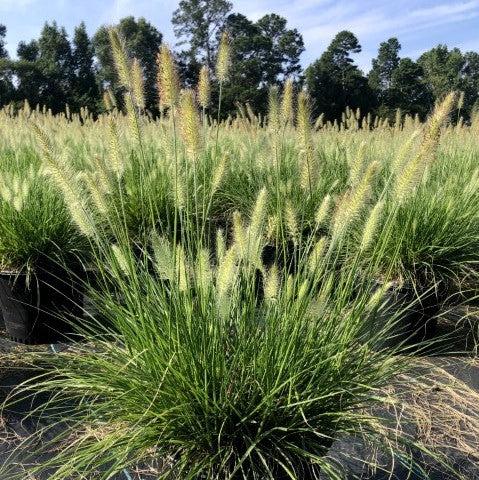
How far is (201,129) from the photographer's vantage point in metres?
1.71

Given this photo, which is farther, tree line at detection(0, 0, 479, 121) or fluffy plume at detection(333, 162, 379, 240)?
tree line at detection(0, 0, 479, 121)

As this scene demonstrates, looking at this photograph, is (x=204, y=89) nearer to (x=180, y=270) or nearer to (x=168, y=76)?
(x=168, y=76)

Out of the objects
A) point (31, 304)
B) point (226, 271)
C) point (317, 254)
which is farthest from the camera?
point (31, 304)

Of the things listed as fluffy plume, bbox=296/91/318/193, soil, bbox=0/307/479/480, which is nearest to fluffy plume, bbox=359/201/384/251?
fluffy plume, bbox=296/91/318/193

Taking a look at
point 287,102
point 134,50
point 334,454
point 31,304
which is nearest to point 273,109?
point 287,102

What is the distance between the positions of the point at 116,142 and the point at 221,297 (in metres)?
0.59

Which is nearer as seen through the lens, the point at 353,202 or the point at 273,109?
the point at 353,202

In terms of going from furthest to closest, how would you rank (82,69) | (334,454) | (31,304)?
(82,69)
(31,304)
(334,454)

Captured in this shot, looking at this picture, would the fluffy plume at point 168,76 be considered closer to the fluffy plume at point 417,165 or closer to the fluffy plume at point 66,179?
the fluffy plume at point 66,179

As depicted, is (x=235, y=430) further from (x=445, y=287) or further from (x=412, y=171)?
(x=445, y=287)

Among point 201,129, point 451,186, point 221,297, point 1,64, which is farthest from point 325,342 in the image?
point 1,64

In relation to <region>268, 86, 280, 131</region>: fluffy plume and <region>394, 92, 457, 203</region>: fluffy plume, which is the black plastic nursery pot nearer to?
<region>268, 86, 280, 131</region>: fluffy plume

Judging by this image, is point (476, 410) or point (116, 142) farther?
point (476, 410)

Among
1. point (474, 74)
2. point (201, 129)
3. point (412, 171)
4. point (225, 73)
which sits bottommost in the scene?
point (474, 74)
